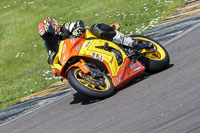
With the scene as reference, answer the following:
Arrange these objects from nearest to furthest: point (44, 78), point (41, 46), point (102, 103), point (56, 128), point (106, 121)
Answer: point (106, 121) → point (56, 128) → point (102, 103) → point (44, 78) → point (41, 46)

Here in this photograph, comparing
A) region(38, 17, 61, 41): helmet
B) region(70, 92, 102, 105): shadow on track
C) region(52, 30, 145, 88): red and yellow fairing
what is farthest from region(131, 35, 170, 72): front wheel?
region(38, 17, 61, 41): helmet

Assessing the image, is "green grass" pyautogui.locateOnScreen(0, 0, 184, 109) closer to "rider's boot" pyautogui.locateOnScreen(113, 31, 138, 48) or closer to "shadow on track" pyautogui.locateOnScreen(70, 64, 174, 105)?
"shadow on track" pyautogui.locateOnScreen(70, 64, 174, 105)

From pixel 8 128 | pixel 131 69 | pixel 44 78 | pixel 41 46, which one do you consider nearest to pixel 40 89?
pixel 44 78

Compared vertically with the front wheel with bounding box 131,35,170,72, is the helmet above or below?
above

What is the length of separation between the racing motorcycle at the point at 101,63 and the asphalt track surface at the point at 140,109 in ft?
0.65

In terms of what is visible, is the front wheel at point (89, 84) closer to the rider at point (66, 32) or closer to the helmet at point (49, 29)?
the rider at point (66, 32)

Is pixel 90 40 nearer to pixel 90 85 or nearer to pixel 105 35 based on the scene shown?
pixel 105 35

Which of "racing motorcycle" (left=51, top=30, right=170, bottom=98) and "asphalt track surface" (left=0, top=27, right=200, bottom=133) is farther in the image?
"racing motorcycle" (left=51, top=30, right=170, bottom=98)

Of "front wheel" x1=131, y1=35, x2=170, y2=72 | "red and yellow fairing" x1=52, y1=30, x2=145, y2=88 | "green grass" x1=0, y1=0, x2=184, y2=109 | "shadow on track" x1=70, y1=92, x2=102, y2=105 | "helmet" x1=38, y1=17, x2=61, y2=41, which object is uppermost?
"helmet" x1=38, y1=17, x2=61, y2=41

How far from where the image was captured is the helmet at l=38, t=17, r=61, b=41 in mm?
6949

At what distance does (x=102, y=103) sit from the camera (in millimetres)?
6387

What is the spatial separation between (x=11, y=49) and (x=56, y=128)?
33.0 feet

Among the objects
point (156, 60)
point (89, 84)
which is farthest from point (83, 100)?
point (156, 60)

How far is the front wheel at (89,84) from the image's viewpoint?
621 cm
